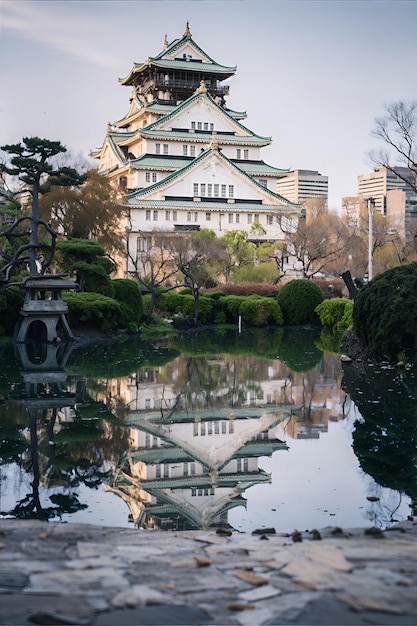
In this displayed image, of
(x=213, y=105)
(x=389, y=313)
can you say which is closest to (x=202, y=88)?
(x=213, y=105)

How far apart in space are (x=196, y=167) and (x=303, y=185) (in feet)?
457

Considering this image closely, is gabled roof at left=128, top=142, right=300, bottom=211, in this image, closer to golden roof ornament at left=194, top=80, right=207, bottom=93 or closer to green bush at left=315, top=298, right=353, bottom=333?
golden roof ornament at left=194, top=80, right=207, bottom=93

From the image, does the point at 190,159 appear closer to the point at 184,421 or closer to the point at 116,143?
the point at 116,143

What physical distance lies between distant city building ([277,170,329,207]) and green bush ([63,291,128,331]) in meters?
157

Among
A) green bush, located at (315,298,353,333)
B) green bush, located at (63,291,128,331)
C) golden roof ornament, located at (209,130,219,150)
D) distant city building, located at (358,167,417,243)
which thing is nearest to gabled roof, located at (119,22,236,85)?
golden roof ornament, located at (209,130,219,150)

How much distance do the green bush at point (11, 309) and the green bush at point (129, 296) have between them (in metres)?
5.90

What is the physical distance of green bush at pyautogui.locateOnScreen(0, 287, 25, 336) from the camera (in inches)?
1092

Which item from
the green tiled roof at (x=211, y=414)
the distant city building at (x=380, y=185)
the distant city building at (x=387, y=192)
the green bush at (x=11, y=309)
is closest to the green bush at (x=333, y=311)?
the green bush at (x=11, y=309)

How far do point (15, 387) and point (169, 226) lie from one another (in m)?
38.5

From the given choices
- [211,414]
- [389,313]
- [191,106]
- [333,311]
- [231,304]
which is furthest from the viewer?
[191,106]

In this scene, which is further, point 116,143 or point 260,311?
point 116,143

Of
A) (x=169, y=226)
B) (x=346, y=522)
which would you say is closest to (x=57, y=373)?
(x=346, y=522)

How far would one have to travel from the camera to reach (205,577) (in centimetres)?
528

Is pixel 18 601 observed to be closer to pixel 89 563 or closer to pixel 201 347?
pixel 89 563
